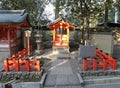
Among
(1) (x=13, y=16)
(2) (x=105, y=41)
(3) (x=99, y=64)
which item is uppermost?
(1) (x=13, y=16)

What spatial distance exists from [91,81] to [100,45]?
8039mm

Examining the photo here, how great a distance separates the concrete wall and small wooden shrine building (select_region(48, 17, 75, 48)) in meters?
2.65

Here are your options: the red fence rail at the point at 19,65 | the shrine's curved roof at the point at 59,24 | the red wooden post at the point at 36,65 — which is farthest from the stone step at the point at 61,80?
the shrine's curved roof at the point at 59,24

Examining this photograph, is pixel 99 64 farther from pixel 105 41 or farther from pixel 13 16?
pixel 13 16

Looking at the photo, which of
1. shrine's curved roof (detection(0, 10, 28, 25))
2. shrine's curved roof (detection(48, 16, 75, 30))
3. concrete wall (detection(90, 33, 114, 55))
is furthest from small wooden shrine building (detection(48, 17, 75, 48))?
shrine's curved roof (detection(0, 10, 28, 25))

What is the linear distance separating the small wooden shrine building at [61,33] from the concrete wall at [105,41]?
8.71 ft

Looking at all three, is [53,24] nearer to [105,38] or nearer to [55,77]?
[105,38]

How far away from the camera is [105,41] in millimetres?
15609

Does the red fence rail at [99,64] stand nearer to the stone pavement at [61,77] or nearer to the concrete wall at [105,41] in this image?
the stone pavement at [61,77]

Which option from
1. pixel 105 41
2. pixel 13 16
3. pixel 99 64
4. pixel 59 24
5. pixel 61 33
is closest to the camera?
pixel 99 64

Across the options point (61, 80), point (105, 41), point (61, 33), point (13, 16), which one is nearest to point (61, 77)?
point (61, 80)

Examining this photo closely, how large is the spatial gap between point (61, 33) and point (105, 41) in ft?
14.6

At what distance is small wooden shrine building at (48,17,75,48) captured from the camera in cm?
1762

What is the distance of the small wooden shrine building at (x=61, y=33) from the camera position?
1762cm
